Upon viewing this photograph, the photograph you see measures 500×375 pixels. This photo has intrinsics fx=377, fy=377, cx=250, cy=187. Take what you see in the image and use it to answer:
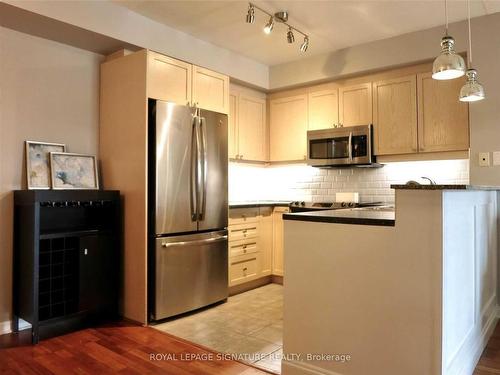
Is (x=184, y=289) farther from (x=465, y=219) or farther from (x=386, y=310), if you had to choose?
(x=465, y=219)

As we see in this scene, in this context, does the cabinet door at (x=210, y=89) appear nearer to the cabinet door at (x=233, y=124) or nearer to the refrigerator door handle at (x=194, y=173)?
the refrigerator door handle at (x=194, y=173)

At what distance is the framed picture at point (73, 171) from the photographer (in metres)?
3.12

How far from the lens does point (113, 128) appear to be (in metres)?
3.39

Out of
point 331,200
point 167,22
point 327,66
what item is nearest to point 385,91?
point 327,66

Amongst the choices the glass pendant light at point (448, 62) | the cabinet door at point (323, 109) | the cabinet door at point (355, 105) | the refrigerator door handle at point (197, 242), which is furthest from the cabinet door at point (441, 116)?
the refrigerator door handle at point (197, 242)

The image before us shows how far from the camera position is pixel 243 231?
4.15 meters

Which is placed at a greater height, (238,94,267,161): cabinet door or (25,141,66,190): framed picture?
(238,94,267,161): cabinet door

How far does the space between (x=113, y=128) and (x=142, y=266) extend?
4.14 feet

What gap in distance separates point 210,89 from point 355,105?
1657mm

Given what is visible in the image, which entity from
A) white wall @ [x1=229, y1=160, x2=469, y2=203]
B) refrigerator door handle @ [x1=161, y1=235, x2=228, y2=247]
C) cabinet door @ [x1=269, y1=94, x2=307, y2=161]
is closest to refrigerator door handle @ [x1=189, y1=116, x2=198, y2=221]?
refrigerator door handle @ [x1=161, y1=235, x2=228, y2=247]

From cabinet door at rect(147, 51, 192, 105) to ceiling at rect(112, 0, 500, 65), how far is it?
40 centimetres

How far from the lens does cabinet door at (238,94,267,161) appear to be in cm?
461

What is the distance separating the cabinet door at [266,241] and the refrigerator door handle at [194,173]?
3.92 ft

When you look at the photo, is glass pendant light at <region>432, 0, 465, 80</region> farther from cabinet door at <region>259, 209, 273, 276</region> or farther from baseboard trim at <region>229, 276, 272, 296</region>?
baseboard trim at <region>229, 276, 272, 296</region>
